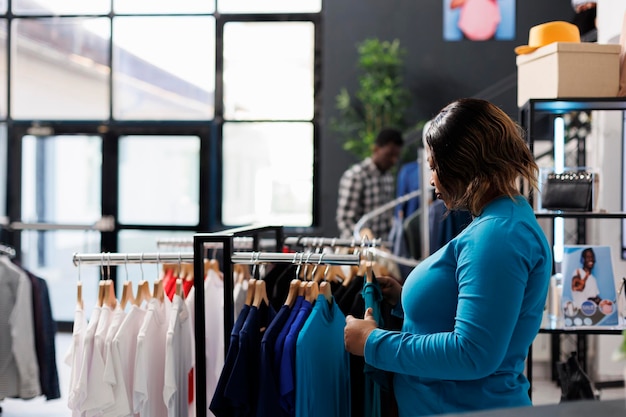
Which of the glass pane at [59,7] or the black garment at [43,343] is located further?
the glass pane at [59,7]

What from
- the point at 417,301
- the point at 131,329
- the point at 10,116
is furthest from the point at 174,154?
the point at 417,301

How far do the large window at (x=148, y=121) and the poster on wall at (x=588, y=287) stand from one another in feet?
15.4

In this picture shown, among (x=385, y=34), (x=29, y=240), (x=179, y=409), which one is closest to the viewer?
(x=179, y=409)

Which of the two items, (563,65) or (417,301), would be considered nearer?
(417,301)

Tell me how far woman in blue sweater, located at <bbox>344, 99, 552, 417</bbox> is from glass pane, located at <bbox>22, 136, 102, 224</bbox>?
6.45 meters

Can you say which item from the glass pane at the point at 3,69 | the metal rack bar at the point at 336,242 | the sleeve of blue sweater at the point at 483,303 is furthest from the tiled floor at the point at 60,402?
the glass pane at the point at 3,69

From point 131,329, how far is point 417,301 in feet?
3.72

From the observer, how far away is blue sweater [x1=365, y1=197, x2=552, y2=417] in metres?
1.67

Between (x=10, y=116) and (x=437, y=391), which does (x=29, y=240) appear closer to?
(x=10, y=116)

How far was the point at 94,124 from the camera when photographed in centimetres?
776

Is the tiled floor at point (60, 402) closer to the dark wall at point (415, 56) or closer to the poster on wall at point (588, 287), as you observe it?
the poster on wall at point (588, 287)

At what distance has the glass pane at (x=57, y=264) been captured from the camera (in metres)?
7.90

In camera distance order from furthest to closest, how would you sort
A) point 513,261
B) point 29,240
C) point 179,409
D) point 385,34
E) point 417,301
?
point 29,240, point 385,34, point 179,409, point 417,301, point 513,261

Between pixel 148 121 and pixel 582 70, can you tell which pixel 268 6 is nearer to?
pixel 148 121
